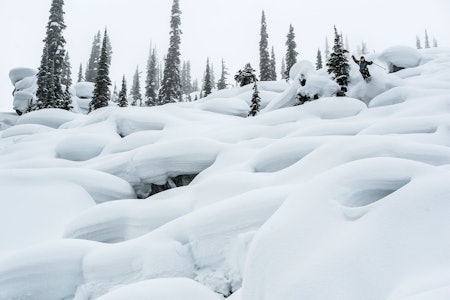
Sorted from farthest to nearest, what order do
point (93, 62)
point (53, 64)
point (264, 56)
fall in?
point (93, 62) < point (264, 56) < point (53, 64)

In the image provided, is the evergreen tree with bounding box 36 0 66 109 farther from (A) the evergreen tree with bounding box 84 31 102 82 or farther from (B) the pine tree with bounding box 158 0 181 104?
(A) the evergreen tree with bounding box 84 31 102 82

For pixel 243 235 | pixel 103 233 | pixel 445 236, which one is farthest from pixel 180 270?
pixel 445 236

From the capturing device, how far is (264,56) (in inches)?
1645

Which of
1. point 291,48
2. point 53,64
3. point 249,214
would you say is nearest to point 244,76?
point 291,48

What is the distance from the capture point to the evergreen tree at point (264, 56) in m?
40.4

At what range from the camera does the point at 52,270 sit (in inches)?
196

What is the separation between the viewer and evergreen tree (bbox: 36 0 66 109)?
31569 millimetres

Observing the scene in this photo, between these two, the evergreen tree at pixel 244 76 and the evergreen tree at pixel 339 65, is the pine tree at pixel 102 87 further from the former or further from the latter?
the evergreen tree at pixel 339 65

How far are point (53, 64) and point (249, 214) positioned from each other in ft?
114

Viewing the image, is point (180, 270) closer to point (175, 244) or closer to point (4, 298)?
point (175, 244)

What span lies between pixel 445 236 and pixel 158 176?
7444mm

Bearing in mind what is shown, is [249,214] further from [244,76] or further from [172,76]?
[172,76]

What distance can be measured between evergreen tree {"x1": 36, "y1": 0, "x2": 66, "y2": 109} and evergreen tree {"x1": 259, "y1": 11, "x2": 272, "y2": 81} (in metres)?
22.4

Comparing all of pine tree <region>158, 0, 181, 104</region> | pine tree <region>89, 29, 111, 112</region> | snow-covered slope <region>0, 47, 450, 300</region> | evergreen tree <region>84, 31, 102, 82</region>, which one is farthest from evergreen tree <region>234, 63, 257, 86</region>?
evergreen tree <region>84, 31, 102, 82</region>
